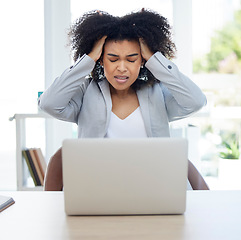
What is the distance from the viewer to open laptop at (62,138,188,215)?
1.08 m

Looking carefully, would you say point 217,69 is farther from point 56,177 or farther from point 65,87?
point 56,177

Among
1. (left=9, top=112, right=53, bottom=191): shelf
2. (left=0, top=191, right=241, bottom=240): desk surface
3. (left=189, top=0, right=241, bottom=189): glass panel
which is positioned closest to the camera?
(left=0, top=191, right=241, bottom=240): desk surface

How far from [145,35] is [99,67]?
0.31 m

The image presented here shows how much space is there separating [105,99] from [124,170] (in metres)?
0.76

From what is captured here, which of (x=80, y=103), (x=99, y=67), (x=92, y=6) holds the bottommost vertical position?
(x=80, y=103)

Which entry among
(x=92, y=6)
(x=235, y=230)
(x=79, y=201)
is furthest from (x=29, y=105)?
(x=235, y=230)

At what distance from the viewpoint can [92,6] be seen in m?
3.26

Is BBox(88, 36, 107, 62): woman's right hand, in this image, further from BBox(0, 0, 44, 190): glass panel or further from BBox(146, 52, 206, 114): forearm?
BBox(0, 0, 44, 190): glass panel

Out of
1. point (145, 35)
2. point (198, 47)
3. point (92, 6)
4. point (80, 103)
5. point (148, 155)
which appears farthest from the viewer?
point (198, 47)

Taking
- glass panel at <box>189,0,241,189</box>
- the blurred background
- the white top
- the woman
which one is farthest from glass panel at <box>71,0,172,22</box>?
the white top

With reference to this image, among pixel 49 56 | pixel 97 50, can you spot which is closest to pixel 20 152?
pixel 49 56

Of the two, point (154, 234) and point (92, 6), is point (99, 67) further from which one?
point (92, 6)

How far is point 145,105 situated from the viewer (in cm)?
181

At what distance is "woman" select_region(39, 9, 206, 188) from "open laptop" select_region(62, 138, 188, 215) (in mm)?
531
